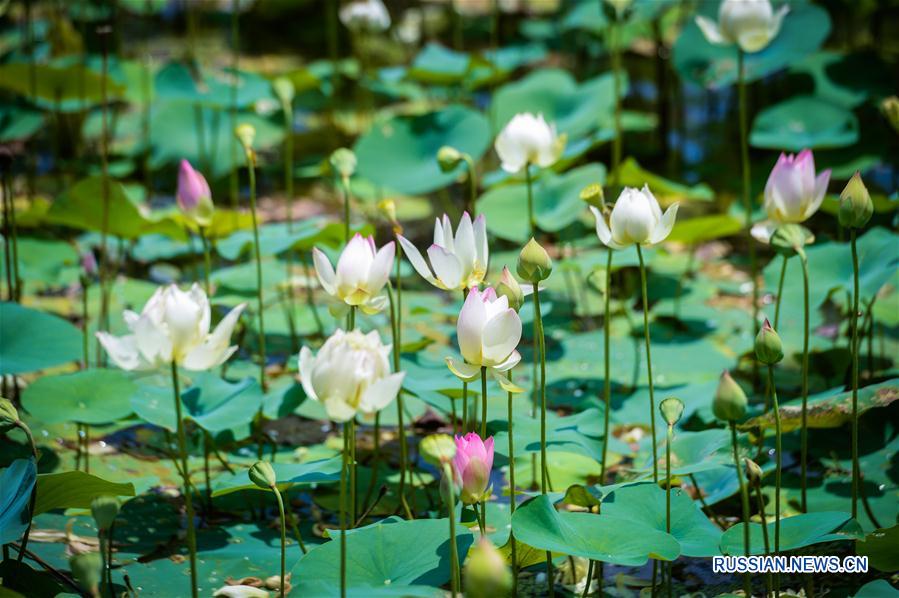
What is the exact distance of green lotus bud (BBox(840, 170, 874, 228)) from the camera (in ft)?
3.81

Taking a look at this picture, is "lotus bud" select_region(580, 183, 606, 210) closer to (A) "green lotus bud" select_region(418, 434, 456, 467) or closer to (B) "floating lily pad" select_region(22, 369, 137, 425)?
(A) "green lotus bud" select_region(418, 434, 456, 467)

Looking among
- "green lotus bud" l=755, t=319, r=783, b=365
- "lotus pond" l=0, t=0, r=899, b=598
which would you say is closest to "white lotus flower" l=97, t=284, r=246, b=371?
"lotus pond" l=0, t=0, r=899, b=598

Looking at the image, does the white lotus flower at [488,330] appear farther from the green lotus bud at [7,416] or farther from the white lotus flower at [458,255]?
the green lotus bud at [7,416]

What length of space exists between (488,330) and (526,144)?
719mm

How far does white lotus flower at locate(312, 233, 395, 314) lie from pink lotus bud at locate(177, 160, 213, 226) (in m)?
0.37

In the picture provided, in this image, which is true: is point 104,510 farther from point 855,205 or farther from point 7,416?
point 855,205

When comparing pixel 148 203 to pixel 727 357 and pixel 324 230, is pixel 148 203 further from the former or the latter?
pixel 727 357

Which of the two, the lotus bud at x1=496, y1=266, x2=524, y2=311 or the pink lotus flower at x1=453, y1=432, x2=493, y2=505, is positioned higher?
the lotus bud at x1=496, y1=266, x2=524, y2=311

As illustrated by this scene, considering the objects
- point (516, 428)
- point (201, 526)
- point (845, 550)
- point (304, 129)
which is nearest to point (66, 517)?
point (201, 526)

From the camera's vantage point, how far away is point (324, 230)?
1854 mm

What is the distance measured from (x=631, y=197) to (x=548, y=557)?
0.49m

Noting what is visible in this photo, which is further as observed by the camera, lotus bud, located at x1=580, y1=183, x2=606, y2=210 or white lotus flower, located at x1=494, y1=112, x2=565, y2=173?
white lotus flower, located at x1=494, y1=112, x2=565, y2=173

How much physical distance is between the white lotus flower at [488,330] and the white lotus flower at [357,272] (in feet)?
0.46

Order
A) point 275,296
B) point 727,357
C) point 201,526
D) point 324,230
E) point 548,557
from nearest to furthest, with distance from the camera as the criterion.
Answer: point 548,557 < point 201,526 < point 324,230 < point 727,357 < point 275,296
